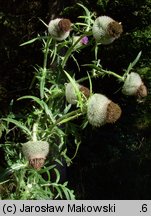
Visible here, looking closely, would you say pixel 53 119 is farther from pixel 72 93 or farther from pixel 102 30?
pixel 102 30

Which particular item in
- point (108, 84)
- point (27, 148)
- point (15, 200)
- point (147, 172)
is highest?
point (27, 148)

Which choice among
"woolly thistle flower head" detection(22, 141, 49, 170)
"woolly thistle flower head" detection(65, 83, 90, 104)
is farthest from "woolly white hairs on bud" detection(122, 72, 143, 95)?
"woolly thistle flower head" detection(22, 141, 49, 170)

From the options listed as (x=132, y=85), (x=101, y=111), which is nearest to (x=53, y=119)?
(x=132, y=85)

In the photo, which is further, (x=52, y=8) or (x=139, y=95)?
(x=52, y=8)

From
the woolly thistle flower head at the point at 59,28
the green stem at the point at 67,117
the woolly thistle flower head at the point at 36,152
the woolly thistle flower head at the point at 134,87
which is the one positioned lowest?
the woolly thistle flower head at the point at 36,152

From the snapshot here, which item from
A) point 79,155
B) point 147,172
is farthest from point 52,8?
point 147,172

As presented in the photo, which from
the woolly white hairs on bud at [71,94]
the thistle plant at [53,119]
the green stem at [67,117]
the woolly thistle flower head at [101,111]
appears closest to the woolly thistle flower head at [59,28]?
the thistle plant at [53,119]

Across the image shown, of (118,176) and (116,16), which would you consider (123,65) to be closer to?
(116,16)

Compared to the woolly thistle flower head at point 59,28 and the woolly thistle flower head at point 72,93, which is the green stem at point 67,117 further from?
the woolly thistle flower head at point 59,28
